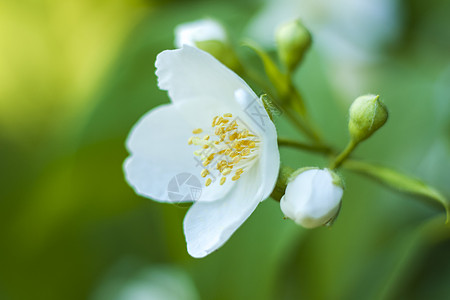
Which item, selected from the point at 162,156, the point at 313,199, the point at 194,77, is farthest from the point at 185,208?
the point at 313,199

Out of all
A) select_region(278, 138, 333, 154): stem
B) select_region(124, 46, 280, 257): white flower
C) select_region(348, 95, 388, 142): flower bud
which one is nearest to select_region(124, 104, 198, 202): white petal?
select_region(124, 46, 280, 257): white flower

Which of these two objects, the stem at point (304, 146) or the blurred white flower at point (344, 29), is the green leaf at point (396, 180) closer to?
the stem at point (304, 146)

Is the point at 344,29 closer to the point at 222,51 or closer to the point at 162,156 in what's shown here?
the point at 222,51

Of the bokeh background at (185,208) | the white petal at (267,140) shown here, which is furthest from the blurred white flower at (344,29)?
the white petal at (267,140)

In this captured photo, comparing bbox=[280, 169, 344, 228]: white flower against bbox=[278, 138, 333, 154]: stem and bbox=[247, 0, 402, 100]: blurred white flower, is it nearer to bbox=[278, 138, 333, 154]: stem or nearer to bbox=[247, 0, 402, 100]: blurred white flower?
bbox=[278, 138, 333, 154]: stem

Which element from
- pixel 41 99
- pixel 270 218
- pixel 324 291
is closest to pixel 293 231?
pixel 270 218

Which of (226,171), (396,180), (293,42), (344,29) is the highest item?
(293,42)
